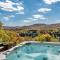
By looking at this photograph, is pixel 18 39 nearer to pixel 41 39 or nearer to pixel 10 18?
pixel 41 39

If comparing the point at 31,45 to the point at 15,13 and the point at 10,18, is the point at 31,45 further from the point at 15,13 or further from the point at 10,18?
the point at 15,13

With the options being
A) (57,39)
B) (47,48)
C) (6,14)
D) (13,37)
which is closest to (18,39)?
(13,37)

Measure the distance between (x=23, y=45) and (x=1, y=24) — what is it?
303 centimetres

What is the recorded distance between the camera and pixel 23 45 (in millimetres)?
12305

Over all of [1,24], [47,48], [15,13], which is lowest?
[47,48]

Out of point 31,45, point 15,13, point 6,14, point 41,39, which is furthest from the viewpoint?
point 15,13

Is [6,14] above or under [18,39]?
above

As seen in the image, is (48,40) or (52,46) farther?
(48,40)

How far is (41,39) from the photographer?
1435 centimetres

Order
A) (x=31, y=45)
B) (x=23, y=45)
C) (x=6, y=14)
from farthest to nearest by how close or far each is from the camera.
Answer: (x=6, y=14), (x=31, y=45), (x=23, y=45)

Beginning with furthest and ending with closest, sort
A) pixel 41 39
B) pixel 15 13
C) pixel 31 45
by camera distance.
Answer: pixel 15 13 → pixel 41 39 → pixel 31 45

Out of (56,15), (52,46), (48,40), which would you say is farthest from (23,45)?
(56,15)

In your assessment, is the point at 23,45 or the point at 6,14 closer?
the point at 23,45

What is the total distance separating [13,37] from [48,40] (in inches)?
111
